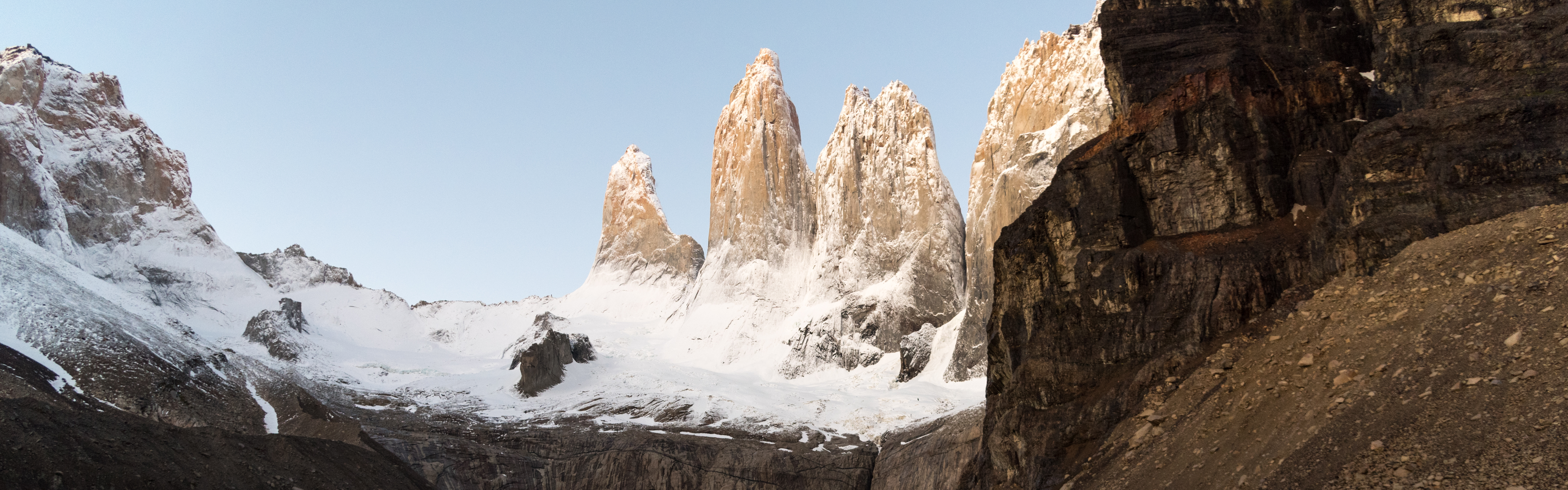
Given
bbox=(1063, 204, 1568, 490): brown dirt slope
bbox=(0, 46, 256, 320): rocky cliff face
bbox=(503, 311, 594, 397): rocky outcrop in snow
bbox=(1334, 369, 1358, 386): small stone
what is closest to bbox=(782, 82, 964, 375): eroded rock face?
bbox=(503, 311, 594, 397): rocky outcrop in snow

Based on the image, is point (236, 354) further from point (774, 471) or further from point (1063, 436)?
point (1063, 436)

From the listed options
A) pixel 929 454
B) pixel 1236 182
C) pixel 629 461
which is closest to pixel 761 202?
pixel 629 461

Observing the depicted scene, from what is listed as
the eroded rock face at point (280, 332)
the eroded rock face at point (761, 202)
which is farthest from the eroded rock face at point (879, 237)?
the eroded rock face at point (280, 332)

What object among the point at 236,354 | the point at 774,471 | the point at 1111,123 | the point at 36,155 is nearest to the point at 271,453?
the point at 774,471

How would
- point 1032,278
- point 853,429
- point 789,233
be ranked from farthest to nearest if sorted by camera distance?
point 789,233, point 853,429, point 1032,278

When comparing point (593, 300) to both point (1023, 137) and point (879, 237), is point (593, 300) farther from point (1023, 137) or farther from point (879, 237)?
point (1023, 137)

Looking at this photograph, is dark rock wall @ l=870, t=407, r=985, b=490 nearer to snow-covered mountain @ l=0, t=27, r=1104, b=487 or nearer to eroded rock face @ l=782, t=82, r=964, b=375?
snow-covered mountain @ l=0, t=27, r=1104, b=487
